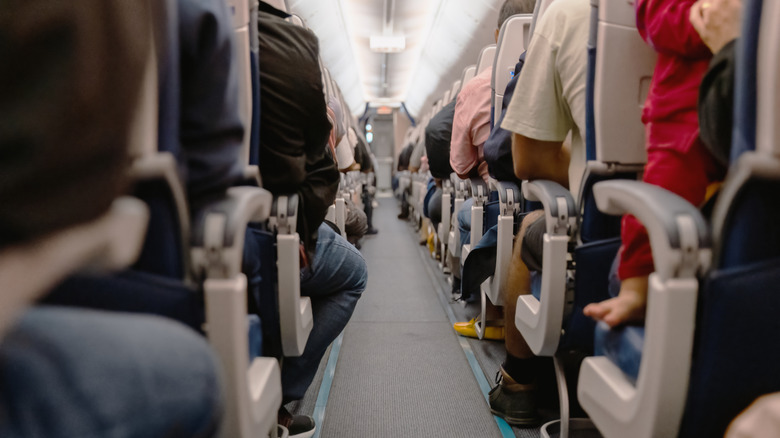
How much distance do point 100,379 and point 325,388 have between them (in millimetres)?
1761

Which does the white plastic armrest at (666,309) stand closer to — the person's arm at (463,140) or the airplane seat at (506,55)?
the airplane seat at (506,55)

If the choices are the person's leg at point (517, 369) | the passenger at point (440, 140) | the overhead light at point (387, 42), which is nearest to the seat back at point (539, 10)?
the person's leg at point (517, 369)

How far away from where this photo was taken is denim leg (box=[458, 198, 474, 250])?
9.48 feet

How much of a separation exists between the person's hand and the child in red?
5 centimetres

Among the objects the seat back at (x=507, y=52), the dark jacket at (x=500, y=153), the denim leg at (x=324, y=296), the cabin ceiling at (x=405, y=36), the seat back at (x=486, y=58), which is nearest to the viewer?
the denim leg at (x=324, y=296)

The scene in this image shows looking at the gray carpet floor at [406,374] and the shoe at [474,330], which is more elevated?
the shoe at [474,330]

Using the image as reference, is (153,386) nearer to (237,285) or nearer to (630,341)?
(237,285)

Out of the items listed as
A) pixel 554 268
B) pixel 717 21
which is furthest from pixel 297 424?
pixel 717 21

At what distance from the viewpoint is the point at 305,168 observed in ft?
5.16

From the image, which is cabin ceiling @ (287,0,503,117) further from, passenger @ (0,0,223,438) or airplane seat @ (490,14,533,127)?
passenger @ (0,0,223,438)

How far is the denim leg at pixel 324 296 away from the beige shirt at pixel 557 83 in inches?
27.4

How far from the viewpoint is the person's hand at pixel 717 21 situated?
0.90 meters

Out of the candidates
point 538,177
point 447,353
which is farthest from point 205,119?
point 447,353

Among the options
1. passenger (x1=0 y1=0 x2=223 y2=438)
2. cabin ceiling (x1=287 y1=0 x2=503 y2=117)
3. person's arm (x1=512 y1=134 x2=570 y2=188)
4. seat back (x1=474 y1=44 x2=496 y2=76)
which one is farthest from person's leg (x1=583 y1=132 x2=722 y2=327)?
cabin ceiling (x1=287 y1=0 x2=503 y2=117)
